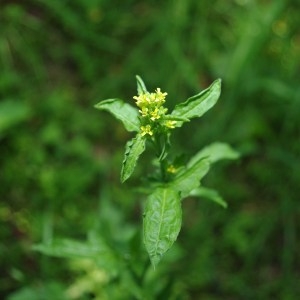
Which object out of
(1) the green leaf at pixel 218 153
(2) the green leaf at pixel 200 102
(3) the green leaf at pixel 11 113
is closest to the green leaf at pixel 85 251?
(1) the green leaf at pixel 218 153

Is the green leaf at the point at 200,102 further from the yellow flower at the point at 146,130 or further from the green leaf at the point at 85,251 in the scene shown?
the green leaf at the point at 85,251

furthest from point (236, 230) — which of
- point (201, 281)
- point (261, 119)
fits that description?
point (261, 119)

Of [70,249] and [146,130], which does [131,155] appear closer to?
[146,130]

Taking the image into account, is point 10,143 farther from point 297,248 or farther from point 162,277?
point 297,248

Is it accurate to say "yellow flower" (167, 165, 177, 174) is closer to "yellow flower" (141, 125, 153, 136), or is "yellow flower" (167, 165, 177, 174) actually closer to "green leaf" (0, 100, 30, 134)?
"yellow flower" (141, 125, 153, 136)

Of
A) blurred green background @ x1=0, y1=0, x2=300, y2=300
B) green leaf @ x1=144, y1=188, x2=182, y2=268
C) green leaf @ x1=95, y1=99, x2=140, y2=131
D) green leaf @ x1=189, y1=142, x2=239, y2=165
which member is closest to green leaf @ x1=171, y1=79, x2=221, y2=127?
green leaf @ x1=95, y1=99, x2=140, y2=131

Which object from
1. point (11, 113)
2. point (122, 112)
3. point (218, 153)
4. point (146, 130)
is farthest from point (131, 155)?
point (11, 113)
